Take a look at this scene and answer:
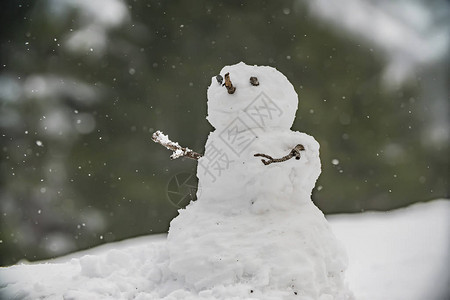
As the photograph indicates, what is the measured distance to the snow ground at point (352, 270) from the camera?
1.23m

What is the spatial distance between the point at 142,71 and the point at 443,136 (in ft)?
9.80

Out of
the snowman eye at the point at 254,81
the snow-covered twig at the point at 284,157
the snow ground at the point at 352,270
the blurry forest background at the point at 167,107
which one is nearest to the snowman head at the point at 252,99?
the snowman eye at the point at 254,81

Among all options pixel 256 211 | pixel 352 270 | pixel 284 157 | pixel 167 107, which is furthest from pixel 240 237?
pixel 167 107

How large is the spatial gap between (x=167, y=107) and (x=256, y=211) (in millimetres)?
3281

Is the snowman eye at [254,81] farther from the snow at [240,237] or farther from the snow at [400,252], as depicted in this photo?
the snow at [400,252]

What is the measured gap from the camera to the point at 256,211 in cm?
129

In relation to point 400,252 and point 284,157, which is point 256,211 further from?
point 400,252

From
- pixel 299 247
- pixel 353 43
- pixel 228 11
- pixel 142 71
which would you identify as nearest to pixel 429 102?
pixel 353 43

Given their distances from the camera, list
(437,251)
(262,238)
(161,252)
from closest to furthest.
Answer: (262,238) → (161,252) → (437,251)

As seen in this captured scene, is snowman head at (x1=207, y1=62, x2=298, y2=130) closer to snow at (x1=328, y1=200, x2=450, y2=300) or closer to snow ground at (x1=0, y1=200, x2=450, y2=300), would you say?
snow ground at (x1=0, y1=200, x2=450, y2=300)

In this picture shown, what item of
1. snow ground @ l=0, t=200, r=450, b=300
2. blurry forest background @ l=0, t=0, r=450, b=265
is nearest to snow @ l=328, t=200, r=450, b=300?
snow ground @ l=0, t=200, r=450, b=300

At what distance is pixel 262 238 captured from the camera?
1229mm

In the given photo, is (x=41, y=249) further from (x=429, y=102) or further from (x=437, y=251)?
(x=429, y=102)

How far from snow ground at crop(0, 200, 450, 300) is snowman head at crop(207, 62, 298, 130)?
49cm
